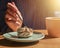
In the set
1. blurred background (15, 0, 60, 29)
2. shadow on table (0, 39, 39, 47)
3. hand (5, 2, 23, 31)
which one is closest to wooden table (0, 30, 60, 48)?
shadow on table (0, 39, 39, 47)

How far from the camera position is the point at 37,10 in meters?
1.63

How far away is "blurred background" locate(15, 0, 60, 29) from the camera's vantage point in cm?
159

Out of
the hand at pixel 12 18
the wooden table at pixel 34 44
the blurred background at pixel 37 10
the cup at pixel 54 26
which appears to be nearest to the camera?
the wooden table at pixel 34 44

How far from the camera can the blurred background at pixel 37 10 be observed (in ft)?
5.21

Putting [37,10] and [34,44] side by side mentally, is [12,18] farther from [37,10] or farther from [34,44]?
[37,10]

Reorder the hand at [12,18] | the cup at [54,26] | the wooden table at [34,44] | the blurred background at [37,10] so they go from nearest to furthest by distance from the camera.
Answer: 1. the wooden table at [34,44]
2. the cup at [54,26]
3. the hand at [12,18]
4. the blurred background at [37,10]

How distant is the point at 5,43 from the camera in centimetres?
83

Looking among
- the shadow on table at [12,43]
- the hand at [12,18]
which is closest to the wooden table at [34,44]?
the shadow on table at [12,43]

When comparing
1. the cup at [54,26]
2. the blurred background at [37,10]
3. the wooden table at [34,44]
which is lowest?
the wooden table at [34,44]

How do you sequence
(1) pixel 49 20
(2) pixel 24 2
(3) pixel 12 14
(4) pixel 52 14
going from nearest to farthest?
(1) pixel 49 20 < (3) pixel 12 14 < (2) pixel 24 2 < (4) pixel 52 14

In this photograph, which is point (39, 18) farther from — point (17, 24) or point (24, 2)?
point (17, 24)

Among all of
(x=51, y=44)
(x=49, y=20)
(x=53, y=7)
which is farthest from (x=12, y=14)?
(x=53, y=7)

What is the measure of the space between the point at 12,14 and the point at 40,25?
0.62 m

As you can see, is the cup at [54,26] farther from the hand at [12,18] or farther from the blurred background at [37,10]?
the blurred background at [37,10]
